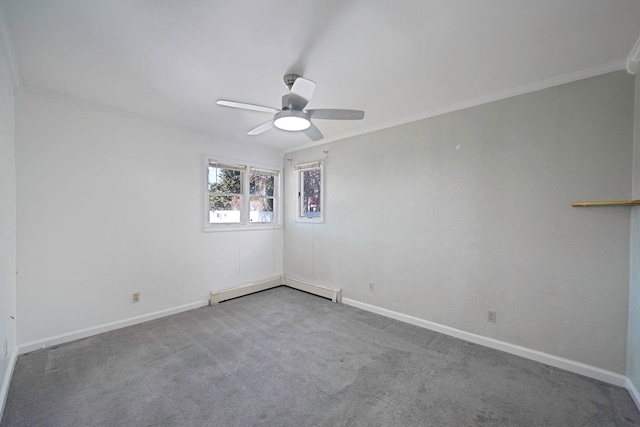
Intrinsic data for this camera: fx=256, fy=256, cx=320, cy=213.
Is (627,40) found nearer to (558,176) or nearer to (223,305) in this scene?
(558,176)

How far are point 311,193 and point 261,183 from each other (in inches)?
38.0

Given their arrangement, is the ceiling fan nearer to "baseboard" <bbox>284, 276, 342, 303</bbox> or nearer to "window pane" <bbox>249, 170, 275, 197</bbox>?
"window pane" <bbox>249, 170, 275, 197</bbox>

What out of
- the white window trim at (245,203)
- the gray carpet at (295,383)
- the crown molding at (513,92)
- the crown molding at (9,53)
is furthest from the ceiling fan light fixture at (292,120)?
the gray carpet at (295,383)

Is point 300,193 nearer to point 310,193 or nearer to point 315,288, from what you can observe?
point 310,193

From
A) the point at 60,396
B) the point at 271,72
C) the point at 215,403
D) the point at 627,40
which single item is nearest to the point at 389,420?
the point at 215,403

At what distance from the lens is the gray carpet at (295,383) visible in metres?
1.75

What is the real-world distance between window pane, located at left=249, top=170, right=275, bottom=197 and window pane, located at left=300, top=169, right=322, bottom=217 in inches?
26.1

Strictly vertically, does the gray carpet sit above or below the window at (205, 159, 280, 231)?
below

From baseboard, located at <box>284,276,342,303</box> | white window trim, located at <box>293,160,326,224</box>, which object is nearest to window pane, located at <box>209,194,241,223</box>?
white window trim, located at <box>293,160,326,224</box>

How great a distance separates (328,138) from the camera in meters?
4.16

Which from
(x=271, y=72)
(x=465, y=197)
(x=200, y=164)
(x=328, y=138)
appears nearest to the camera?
(x=271, y=72)

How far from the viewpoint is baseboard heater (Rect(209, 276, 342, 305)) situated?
400cm

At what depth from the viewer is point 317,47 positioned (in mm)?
1903

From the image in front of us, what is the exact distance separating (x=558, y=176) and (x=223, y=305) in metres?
4.32
